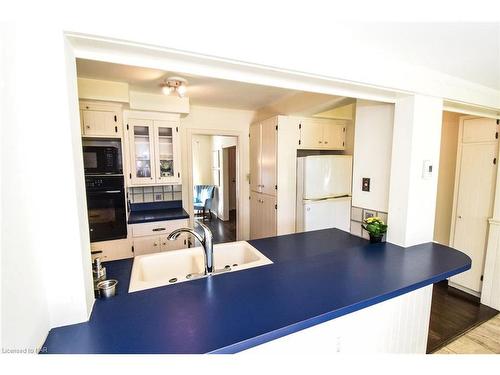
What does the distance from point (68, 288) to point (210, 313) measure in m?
0.54

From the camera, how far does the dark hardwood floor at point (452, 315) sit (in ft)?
6.82

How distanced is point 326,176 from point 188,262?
83.4 inches

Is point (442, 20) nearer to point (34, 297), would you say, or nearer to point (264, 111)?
point (34, 297)

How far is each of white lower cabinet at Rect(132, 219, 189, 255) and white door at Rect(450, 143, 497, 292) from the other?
3.38 m

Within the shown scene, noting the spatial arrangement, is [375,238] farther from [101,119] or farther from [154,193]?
[101,119]

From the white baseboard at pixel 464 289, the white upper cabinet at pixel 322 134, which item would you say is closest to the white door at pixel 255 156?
the white upper cabinet at pixel 322 134

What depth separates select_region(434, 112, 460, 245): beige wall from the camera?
9.89 ft

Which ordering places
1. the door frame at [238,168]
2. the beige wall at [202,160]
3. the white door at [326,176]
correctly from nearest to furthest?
the white door at [326,176]
the door frame at [238,168]
the beige wall at [202,160]

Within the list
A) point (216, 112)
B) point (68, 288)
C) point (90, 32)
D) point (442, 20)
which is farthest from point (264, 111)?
point (68, 288)

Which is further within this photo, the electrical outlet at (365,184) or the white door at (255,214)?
the white door at (255,214)

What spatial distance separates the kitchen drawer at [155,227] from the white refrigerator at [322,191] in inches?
61.1

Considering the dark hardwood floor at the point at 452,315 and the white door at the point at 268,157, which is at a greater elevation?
the white door at the point at 268,157

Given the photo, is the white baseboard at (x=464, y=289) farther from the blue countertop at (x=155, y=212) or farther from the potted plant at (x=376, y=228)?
the blue countertop at (x=155, y=212)

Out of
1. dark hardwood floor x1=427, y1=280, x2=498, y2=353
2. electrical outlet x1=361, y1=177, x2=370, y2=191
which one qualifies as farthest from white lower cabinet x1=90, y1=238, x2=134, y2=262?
dark hardwood floor x1=427, y1=280, x2=498, y2=353
